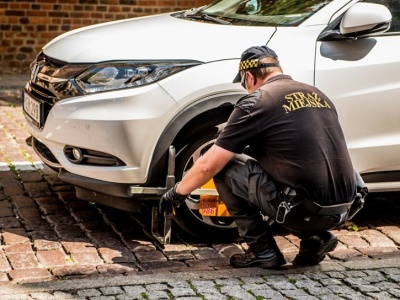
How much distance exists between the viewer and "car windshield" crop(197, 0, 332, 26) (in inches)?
231

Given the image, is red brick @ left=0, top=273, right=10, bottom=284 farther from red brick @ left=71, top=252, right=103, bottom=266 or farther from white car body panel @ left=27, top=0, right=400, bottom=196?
white car body panel @ left=27, top=0, right=400, bottom=196

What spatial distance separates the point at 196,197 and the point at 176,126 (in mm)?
488

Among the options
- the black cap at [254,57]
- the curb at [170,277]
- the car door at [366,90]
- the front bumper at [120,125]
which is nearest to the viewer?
the curb at [170,277]

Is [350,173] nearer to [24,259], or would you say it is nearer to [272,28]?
[272,28]

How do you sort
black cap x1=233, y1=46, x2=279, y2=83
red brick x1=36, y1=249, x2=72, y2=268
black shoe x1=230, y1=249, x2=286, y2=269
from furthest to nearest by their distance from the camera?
red brick x1=36, y1=249, x2=72, y2=268
black shoe x1=230, y1=249, x2=286, y2=269
black cap x1=233, y1=46, x2=279, y2=83

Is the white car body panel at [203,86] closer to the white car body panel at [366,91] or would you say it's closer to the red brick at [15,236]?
the white car body panel at [366,91]

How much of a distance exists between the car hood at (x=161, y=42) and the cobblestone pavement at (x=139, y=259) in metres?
1.14

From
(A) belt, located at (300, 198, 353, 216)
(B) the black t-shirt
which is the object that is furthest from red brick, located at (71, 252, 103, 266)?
(A) belt, located at (300, 198, 353, 216)

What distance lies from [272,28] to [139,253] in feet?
5.45

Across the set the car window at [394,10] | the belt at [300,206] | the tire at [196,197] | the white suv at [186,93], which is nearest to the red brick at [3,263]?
the white suv at [186,93]

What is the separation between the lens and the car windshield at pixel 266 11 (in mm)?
5875

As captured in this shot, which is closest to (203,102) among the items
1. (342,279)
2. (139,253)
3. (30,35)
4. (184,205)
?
(184,205)

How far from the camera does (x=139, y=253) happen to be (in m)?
5.57

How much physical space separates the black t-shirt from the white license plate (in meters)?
1.46
